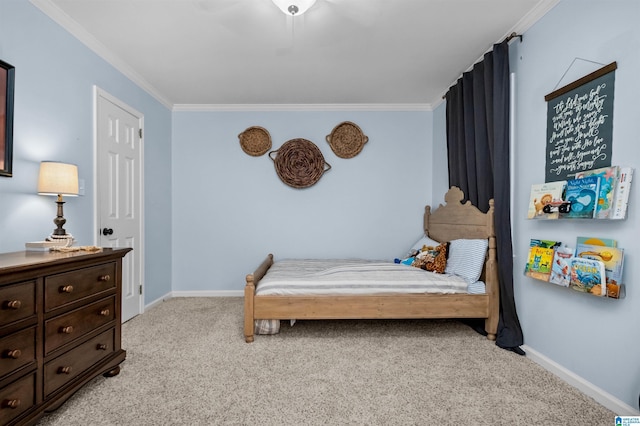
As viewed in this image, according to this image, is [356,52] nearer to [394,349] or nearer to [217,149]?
[217,149]

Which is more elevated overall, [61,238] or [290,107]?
[290,107]

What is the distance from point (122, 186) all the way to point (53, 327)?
1.82 m

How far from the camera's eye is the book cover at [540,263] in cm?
211

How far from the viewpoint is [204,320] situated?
3.22 m

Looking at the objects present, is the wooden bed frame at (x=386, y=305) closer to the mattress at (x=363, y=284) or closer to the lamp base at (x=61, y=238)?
the mattress at (x=363, y=284)

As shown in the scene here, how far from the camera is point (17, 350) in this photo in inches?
56.6

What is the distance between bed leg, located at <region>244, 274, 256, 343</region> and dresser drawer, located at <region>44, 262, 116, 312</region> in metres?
0.95

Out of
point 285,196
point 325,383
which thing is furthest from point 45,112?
point 325,383

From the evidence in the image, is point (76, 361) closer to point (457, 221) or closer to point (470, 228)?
point (470, 228)

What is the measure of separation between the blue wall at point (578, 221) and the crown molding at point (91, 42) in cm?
344

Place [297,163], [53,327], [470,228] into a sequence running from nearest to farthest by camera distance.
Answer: [53,327] → [470,228] → [297,163]

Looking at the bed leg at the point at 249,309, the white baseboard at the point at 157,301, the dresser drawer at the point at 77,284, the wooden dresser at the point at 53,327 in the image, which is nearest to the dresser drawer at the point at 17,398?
the wooden dresser at the point at 53,327

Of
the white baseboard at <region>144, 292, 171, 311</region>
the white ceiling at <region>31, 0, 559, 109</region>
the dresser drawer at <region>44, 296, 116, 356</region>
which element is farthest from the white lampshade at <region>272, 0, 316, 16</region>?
the white baseboard at <region>144, 292, 171, 311</region>

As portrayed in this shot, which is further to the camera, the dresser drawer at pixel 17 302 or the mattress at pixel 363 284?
the mattress at pixel 363 284
